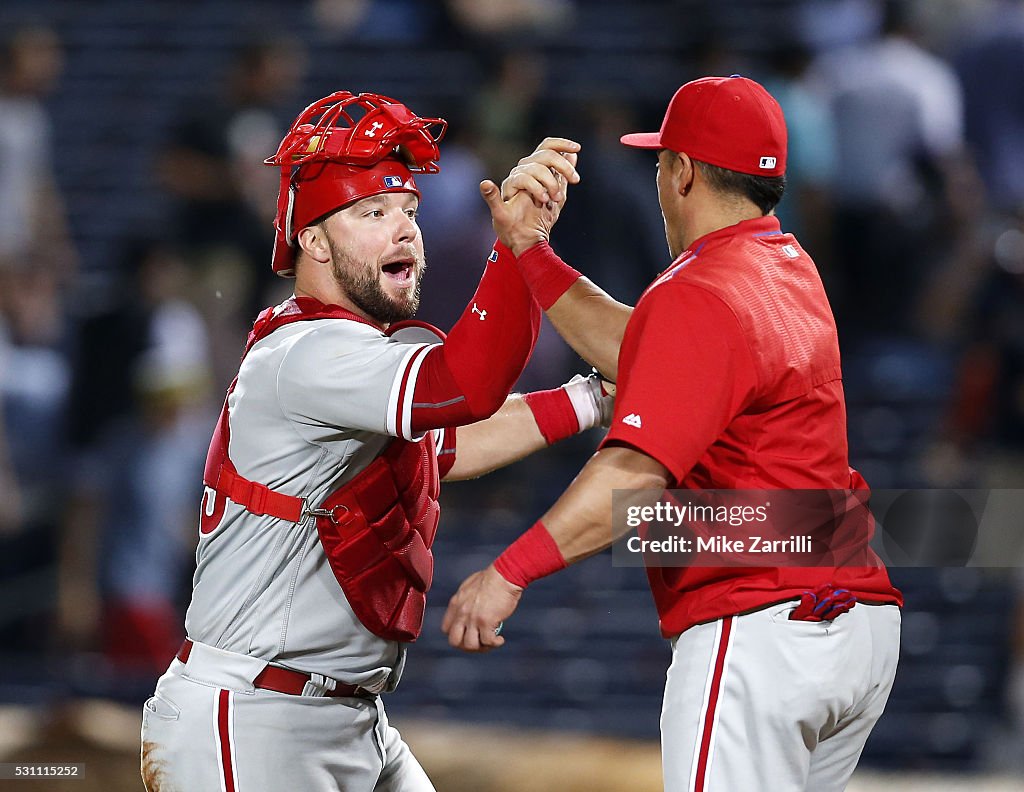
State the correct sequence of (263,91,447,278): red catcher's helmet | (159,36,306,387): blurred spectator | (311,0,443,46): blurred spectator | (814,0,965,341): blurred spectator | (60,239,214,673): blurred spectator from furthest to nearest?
(311,0,443,46): blurred spectator < (814,0,965,341): blurred spectator < (159,36,306,387): blurred spectator < (60,239,214,673): blurred spectator < (263,91,447,278): red catcher's helmet

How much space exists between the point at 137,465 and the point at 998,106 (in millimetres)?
4474

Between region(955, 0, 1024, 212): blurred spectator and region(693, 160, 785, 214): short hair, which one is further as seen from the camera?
region(955, 0, 1024, 212): blurred spectator

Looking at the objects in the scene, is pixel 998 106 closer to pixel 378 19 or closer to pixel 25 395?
pixel 378 19

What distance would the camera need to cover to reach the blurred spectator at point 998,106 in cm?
716

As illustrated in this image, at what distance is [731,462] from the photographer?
9.41 ft

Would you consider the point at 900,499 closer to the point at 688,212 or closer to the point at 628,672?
the point at 628,672

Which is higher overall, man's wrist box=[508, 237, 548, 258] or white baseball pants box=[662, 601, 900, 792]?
man's wrist box=[508, 237, 548, 258]

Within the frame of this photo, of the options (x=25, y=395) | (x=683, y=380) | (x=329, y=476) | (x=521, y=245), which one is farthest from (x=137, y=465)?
(x=683, y=380)

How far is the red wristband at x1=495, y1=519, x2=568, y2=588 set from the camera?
2.72 m

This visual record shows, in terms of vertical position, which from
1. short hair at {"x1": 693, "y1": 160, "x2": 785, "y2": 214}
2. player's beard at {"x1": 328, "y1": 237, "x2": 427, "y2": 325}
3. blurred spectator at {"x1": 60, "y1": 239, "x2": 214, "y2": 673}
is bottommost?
blurred spectator at {"x1": 60, "y1": 239, "x2": 214, "y2": 673}

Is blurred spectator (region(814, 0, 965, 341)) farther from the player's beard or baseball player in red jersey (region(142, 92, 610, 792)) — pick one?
the player's beard

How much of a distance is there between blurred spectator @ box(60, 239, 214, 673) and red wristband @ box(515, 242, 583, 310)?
392 cm

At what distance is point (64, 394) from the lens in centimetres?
701

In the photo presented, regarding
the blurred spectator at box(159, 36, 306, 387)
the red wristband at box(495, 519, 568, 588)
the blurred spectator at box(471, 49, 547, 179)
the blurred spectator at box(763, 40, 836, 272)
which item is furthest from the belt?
the blurred spectator at box(763, 40, 836, 272)
